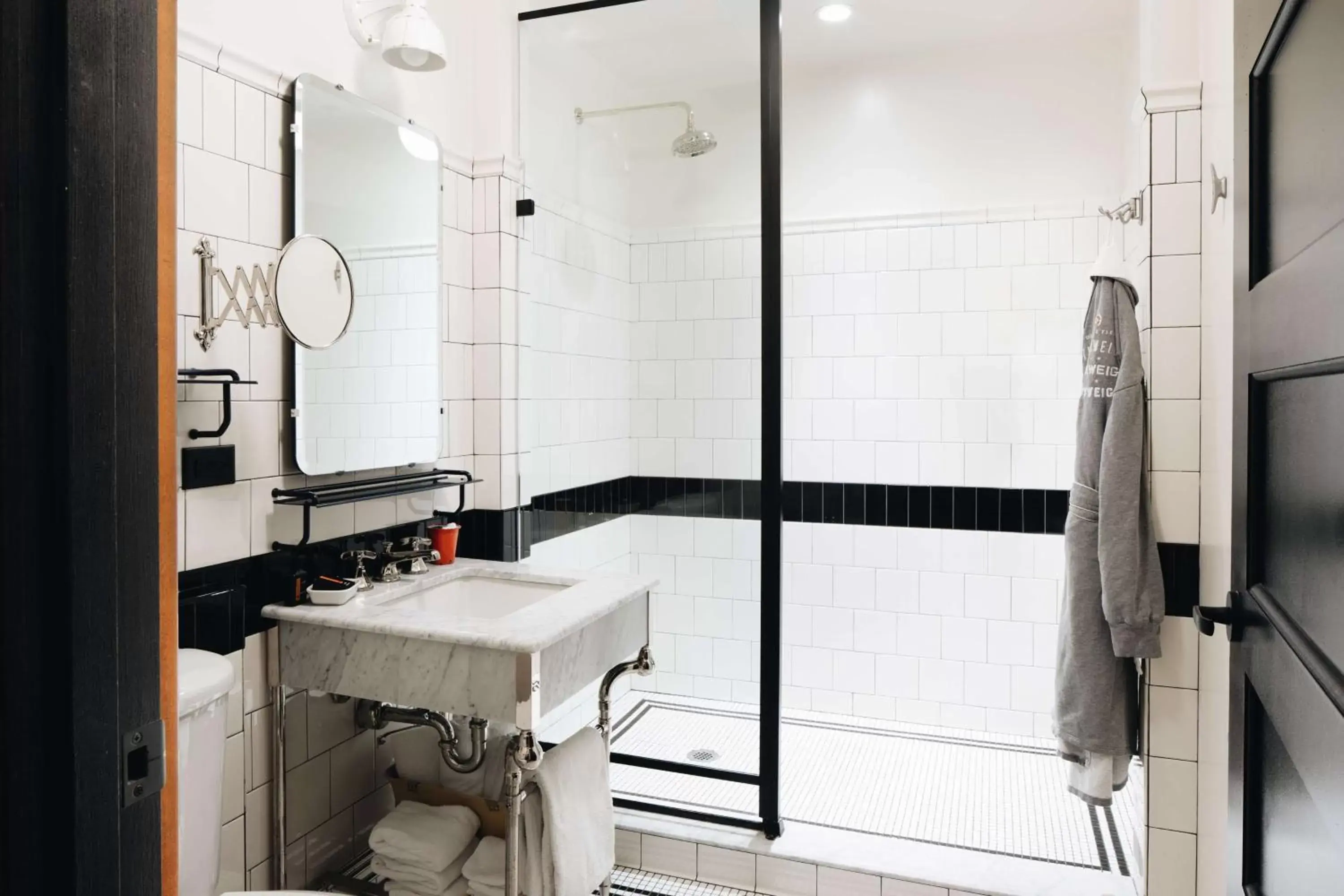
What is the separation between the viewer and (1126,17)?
267cm

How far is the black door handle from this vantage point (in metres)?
1.04

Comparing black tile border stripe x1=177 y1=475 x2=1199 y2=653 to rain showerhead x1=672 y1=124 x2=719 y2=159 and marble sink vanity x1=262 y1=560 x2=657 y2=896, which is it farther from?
rain showerhead x1=672 y1=124 x2=719 y2=159

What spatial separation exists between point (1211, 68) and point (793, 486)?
1.90m

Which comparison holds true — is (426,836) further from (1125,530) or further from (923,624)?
(923,624)

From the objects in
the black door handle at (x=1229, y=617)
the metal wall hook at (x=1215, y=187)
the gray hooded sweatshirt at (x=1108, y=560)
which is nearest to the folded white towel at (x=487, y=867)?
the gray hooded sweatshirt at (x=1108, y=560)

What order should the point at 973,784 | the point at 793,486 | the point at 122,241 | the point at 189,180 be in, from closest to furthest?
the point at 122,241 < the point at 189,180 < the point at 973,784 < the point at 793,486

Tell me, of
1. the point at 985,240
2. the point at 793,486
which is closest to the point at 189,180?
the point at 793,486

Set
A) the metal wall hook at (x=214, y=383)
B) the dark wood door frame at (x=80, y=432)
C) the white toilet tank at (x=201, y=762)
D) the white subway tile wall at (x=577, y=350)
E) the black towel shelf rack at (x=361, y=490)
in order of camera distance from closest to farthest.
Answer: the dark wood door frame at (x=80, y=432), the white toilet tank at (x=201, y=762), the metal wall hook at (x=214, y=383), the black towel shelf rack at (x=361, y=490), the white subway tile wall at (x=577, y=350)

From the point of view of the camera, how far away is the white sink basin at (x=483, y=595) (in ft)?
6.27

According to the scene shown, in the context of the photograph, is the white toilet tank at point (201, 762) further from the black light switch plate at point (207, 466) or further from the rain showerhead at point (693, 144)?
the rain showerhead at point (693, 144)

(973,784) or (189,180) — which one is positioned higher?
(189,180)

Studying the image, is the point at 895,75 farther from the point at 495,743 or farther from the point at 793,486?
the point at 495,743

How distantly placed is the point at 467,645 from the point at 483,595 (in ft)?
1.55

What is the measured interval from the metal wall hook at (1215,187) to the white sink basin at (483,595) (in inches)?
61.4
